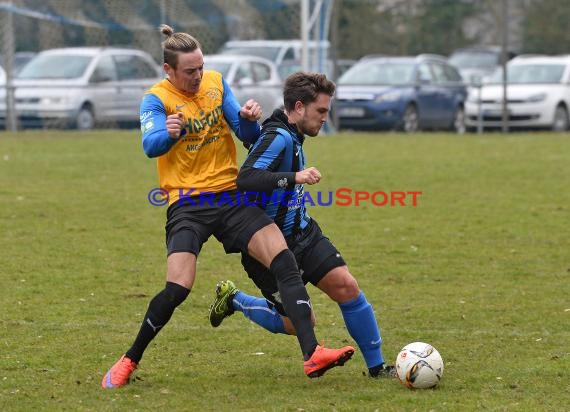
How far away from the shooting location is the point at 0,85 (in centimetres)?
2134

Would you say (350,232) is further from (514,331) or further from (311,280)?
(311,280)

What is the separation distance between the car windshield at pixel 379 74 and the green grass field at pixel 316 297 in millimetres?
7606

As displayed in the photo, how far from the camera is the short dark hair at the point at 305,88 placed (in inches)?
223

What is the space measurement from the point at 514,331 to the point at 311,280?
1638 millimetres

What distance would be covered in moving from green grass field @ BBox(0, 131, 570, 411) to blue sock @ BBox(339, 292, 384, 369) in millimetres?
139

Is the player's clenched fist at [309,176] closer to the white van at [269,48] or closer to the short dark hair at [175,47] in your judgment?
the short dark hair at [175,47]

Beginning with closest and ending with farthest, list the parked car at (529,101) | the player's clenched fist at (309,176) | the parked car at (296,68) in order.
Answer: the player's clenched fist at (309,176), the parked car at (296,68), the parked car at (529,101)

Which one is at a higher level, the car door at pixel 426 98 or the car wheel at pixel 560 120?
the car door at pixel 426 98

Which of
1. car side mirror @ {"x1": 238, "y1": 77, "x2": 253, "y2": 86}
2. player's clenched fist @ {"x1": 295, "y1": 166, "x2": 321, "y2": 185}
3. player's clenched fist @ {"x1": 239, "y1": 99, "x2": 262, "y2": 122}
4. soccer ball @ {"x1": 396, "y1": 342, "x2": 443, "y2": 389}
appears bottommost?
car side mirror @ {"x1": 238, "y1": 77, "x2": 253, "y2": 86}

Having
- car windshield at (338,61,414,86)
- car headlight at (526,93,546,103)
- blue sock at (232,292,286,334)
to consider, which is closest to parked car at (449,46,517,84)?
car windshield at (338,61,414,86)

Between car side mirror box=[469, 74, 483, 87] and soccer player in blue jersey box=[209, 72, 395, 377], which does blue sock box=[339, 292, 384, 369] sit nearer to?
soccer player in blue jersey box=[209, 72, 395, 377]

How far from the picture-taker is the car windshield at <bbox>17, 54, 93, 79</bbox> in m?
22.1

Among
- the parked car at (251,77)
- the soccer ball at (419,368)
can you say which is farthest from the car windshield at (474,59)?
the soccer ball at (419,368)

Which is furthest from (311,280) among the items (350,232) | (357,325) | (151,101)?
(350,232)
